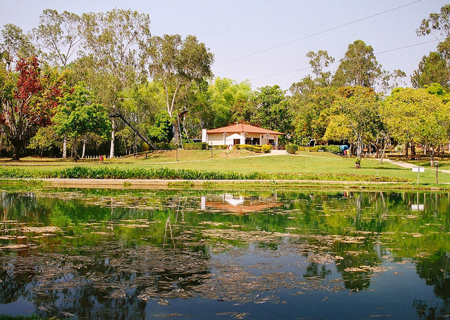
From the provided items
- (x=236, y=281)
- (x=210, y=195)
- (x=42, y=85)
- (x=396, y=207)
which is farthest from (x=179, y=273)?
(x=42, y=85)

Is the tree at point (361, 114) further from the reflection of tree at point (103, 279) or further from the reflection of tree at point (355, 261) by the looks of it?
the reflection of tree at point (103, 279)

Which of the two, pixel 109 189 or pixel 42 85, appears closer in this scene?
pixel 109 189

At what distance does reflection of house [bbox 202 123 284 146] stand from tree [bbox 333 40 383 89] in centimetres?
2573

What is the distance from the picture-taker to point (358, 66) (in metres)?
93.5

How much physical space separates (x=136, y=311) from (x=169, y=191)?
19957 millimetres

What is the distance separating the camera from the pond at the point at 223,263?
295 inches

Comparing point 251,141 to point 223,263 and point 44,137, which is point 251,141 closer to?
point 44,137

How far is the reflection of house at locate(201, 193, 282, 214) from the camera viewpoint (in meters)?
19.5

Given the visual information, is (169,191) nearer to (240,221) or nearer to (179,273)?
(240,221)

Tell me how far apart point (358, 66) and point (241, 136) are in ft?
118

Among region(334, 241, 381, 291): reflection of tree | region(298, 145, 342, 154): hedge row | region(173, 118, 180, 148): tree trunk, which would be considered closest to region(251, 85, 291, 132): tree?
region(298, 145, 342, 154): hedge row

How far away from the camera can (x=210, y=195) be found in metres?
25.1

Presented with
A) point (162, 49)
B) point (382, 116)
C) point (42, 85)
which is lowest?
point (382, 116)

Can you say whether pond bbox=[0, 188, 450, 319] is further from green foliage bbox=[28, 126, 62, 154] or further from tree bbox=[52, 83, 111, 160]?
green foliage bbox=[28, 126, 62, 154]
